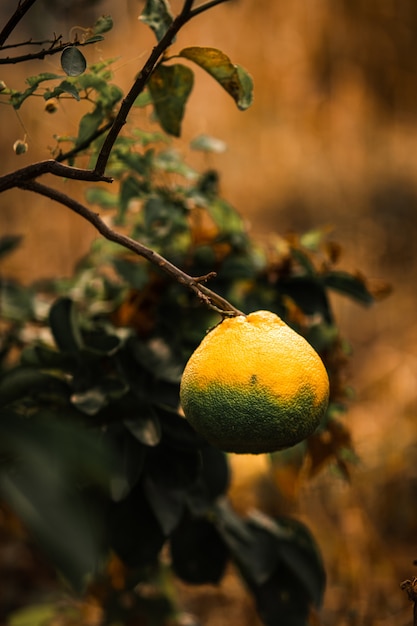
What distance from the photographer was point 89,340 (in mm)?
612

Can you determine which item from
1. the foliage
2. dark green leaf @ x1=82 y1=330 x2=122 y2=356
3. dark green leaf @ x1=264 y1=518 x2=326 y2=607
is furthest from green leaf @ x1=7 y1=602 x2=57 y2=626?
dark green leaf @ x1=82 y1=330 x2=122 y2=356

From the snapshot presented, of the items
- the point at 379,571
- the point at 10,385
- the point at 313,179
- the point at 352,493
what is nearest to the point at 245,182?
the point at 313,179

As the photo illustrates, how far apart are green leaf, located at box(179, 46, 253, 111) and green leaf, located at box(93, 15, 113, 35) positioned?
0.05 meters

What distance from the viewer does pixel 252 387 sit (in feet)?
1.24

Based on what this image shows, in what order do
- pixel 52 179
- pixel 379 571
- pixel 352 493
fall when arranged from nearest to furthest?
pixel 379 571 < pixel 352 493 < pixel 52 179

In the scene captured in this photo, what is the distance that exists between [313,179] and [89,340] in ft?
5.16

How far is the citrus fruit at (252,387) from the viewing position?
1.24 feet

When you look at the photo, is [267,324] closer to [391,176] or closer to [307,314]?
[307,314]

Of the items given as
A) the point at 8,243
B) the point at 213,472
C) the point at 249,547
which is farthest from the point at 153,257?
the point at 8,243

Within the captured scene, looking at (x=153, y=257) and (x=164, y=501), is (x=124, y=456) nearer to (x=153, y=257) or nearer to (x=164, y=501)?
(x=164, y=501)

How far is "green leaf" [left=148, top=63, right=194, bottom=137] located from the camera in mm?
513

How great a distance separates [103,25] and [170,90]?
0.32 ft

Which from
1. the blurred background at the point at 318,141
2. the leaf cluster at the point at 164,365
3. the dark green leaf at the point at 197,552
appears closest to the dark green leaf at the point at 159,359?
the leaf cluster at the point at 164,365

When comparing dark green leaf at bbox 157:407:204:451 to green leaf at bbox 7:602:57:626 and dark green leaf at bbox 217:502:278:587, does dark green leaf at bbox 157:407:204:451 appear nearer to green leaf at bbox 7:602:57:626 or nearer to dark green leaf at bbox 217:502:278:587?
dark green leaf at bbox 217:502:278:587
